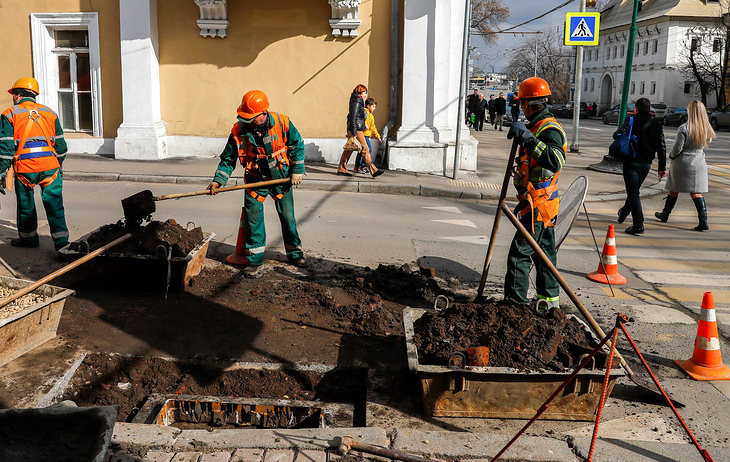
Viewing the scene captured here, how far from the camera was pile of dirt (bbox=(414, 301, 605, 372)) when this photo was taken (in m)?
4.05

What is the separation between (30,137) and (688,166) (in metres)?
8.47

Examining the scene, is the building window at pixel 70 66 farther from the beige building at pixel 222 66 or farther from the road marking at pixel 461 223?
the road marking at pixel 461 223

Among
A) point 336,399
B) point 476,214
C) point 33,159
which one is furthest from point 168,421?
point 476,214

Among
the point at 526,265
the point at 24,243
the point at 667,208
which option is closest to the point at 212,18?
the point at 24,243

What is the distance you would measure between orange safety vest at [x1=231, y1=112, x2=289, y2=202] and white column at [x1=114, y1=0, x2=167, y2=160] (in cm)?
840

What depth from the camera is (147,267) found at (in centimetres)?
593

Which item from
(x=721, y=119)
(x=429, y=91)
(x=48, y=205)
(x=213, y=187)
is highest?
(x=429, y=91)

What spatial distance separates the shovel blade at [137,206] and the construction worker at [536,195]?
3.48m

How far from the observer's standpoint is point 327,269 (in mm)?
7109

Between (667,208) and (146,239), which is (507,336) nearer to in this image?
(146,239)

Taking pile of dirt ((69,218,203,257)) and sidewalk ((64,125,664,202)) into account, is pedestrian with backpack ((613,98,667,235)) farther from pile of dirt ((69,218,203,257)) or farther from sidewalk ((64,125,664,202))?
pile of dirt ((69,218,203,257))

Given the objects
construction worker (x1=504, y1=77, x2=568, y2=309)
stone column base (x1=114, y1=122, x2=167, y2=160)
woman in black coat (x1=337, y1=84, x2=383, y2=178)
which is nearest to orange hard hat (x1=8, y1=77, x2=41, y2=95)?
construction worker (x1=504, y1=77, x2=568, y2=309)

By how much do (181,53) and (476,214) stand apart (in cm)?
804

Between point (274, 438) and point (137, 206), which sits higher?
point (137, 206)
